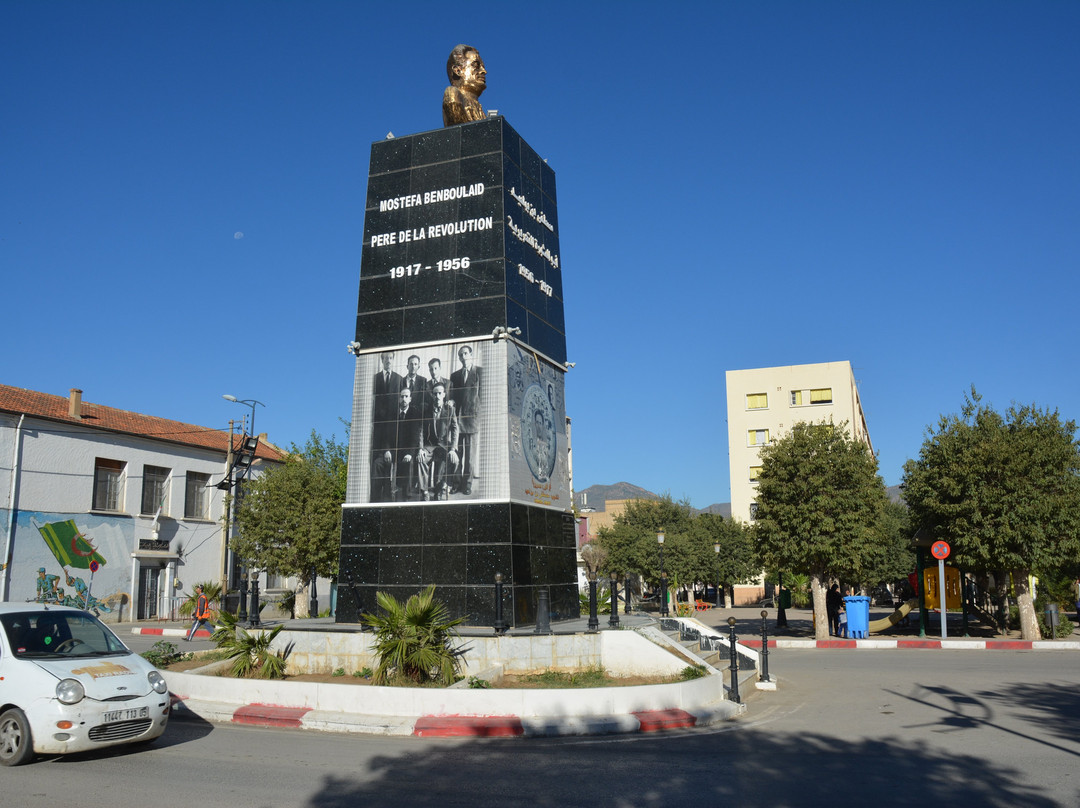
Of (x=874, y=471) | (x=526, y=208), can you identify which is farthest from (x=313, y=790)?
(x=874, y=471)

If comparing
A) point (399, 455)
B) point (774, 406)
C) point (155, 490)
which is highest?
point (774, 406)

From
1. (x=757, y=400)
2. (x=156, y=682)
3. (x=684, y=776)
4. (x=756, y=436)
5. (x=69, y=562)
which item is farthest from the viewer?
(x=757, y=400)

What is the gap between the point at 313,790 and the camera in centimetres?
754

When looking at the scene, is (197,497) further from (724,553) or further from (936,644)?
(724,553)

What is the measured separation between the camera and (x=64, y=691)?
8250mm

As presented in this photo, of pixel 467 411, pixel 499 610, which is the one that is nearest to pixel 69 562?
pixel 467 411

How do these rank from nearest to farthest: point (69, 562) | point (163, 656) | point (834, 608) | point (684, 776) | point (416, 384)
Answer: point (684, 776) → point (163, 656) → point (416, 384) → point (834, 608) → point (69, 562)

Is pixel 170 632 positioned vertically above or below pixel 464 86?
below

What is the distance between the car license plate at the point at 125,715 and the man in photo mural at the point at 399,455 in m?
6.76

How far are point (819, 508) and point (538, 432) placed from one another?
11.8 m

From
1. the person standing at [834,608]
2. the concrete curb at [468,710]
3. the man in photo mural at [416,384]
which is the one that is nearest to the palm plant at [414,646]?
the concrete curb at [468,710]

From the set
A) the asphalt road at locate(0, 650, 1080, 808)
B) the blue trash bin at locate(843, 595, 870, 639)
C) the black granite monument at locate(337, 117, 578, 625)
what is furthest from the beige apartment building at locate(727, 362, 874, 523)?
the asphalt road at locate(0, 650, 1080, 808)

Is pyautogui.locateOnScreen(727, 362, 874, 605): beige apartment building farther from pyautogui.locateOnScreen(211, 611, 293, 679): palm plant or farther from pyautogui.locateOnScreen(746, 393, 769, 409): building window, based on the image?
pyautogui.locateOnScreen(211, 611, 293, 679): palm plant

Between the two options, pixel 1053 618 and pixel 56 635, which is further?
pixel 1053 618
